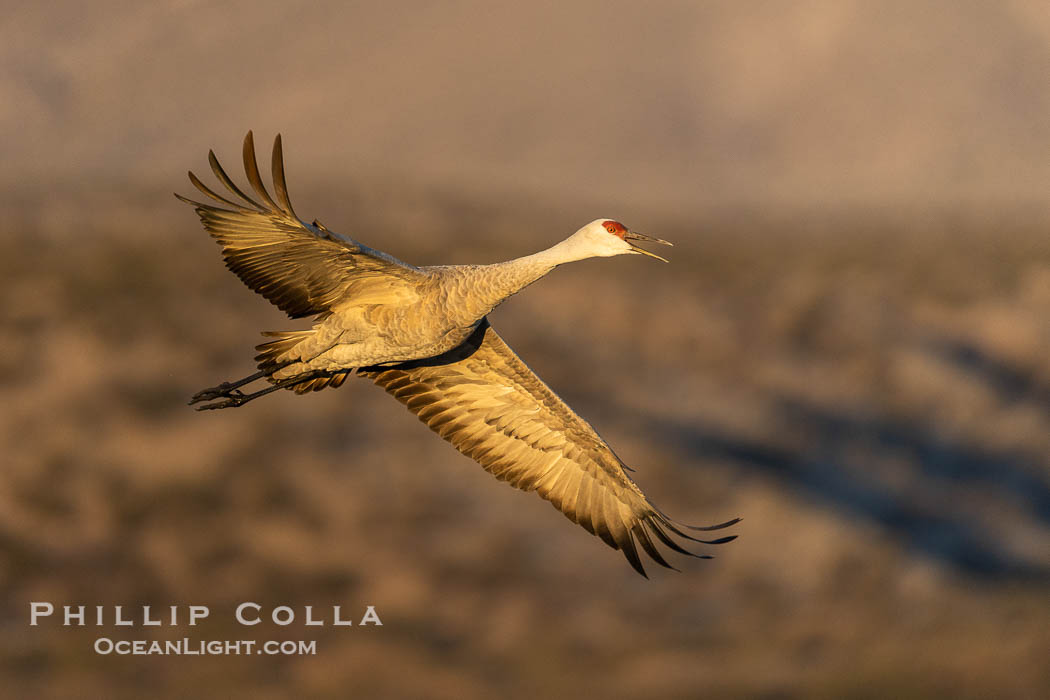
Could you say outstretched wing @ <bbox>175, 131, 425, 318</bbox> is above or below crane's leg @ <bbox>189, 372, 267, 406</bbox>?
above

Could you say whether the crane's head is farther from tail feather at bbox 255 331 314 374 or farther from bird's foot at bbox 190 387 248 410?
bird's foot at bbox 190 387 248 410

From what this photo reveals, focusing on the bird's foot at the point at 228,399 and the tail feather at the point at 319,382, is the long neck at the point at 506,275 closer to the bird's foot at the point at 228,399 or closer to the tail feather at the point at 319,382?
the tail feather at the point at 319,382

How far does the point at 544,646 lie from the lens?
81.6 m

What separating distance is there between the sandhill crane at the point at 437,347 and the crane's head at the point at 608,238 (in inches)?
0.5

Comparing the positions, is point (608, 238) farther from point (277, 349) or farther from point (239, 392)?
point (239, 392)

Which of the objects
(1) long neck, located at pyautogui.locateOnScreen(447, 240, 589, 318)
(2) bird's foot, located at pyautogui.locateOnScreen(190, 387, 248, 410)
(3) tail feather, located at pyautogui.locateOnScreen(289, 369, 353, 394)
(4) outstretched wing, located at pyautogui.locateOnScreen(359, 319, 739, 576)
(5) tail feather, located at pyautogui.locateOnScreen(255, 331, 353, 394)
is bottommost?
(4) outstretched wing, located at pyautogui.locateOnScreen(359, 319, 739, 576)

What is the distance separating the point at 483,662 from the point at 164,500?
24.0 metres

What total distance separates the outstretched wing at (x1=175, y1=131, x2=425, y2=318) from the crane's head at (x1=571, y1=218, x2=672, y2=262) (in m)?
1.50

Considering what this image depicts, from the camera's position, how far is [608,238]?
10.5 meters

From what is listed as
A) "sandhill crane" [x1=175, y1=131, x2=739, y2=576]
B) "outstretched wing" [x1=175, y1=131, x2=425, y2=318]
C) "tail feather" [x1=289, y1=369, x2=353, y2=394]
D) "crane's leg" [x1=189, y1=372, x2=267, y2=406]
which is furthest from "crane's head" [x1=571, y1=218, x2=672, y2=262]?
"crane's leg" [x1=189, y1=372, x2=267, y2=406]

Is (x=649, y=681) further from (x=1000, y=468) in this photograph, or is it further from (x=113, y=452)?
(x=113, y=452)

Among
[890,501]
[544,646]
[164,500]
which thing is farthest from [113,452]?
[890,501]

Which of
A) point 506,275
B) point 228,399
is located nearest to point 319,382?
point 228,399

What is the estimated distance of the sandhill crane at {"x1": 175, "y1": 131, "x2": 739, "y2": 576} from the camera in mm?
10109
